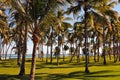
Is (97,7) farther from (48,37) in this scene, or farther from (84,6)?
(48,37)

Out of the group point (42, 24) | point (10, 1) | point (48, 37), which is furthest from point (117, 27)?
point (10, 1)

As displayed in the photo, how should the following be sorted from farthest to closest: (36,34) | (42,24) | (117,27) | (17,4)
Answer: (117,27)
(42,24)
(36,34)
(17,4)

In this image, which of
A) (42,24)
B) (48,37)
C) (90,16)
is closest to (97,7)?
(90,16)

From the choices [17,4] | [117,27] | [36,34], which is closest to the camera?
[17,4]

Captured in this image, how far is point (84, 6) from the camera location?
40656 millimetres

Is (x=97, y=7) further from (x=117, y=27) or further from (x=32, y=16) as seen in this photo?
(x=117, y=27)

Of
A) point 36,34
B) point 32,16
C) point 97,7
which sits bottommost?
point 36,34

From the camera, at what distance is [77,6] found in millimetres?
41156

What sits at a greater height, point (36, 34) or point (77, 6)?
point (77, 6)

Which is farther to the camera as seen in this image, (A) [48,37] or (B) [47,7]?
(A) [48,37]

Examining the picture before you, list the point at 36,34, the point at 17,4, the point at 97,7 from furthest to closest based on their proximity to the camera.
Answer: the point at 97,7, the point at 36,34, the point at 17,4

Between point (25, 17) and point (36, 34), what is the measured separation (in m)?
1.83

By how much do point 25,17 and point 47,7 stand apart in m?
2.19

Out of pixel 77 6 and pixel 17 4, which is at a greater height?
pixel 77 6
